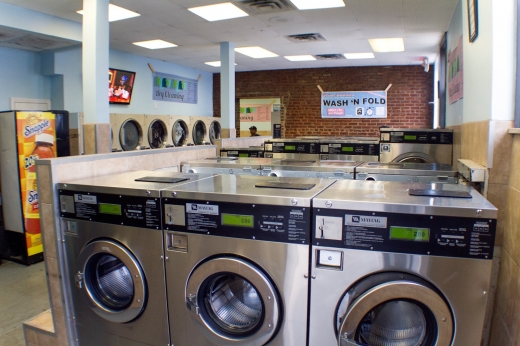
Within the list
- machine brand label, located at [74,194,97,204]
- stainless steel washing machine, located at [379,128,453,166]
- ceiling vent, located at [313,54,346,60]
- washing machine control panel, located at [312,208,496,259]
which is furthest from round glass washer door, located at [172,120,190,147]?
washing machine control panel, located at [312,208,496,259]

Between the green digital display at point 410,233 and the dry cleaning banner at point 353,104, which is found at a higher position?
the dry cleaning banner at point 353,104

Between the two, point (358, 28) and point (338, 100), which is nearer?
point (358, 28)

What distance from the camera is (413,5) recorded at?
470cm

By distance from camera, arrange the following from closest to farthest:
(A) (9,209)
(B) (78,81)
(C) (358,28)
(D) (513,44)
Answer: (D) (513,44) → (A) (9,209) → (C) (358,28) → (B) (78,81)

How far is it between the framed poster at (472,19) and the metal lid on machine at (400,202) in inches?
41.3

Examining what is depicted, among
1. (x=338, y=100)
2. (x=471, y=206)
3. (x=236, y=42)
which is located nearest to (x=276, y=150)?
(x=236, y=42)

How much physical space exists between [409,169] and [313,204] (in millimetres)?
1365

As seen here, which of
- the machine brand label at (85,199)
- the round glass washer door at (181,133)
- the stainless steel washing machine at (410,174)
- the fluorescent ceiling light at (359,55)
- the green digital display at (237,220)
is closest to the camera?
the green digital display at (237,220)

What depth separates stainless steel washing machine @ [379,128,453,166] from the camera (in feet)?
13.6

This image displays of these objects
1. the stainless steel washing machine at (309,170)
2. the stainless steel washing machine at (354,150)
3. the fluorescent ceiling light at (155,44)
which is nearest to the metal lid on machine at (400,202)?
the stainless steel washing machine at (309,170)

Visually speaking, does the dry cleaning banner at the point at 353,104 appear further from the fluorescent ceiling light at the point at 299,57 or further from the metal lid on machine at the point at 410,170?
the metal lid on machine at the point at 410,170

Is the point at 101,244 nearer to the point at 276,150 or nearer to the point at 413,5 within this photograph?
the point at 276,150

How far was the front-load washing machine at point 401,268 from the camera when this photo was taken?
1378 millimetres

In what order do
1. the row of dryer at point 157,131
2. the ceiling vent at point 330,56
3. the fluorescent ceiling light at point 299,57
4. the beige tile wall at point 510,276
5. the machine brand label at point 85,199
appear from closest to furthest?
the beige tile wall at point 510,276
the machine brand label at point 85,199
the row of dryer at point 157,131
the ceiling vent at point 330,56
the fluorescent ceiling light at point 299,57
